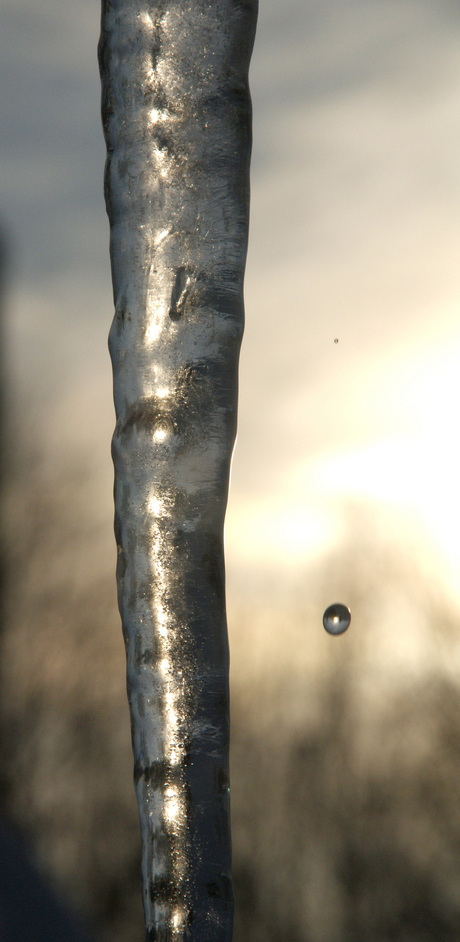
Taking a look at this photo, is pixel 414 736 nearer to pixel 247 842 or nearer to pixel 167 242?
pixel 247 842

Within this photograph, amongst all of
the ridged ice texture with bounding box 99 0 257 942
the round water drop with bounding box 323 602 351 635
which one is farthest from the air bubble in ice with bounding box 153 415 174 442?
the round water drop with bounding box 323 602 351 635

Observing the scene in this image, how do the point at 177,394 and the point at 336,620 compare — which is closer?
the point at 177,394

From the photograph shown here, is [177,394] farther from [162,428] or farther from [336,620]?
[336,620]

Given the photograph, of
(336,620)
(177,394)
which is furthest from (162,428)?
(336,620)

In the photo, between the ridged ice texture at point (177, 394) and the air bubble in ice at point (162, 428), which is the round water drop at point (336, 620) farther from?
the air bubble in ice at point (162, 428)

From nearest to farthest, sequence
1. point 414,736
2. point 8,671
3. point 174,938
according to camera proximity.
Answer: point 174,938
point 8,671
point 414,736

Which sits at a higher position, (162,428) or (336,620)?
(162,428)

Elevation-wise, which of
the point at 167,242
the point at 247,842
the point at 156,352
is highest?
the point at 167,242

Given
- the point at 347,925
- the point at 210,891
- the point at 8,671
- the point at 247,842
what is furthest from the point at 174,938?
the point at 347,925
